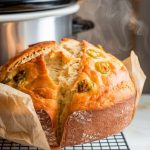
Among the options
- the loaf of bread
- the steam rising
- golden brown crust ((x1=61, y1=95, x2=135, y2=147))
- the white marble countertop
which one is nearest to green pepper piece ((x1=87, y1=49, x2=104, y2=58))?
the loaf of bread

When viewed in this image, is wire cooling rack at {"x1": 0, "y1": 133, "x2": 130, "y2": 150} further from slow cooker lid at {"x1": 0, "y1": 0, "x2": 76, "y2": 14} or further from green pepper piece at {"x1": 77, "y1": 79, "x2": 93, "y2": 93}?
slow cooker lid at {"x1": 0, "y1": 0, "x2": 76, "y2": 14}

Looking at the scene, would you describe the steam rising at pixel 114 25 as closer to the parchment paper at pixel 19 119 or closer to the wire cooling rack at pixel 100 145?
the wire cooling rack at pixel 100 145

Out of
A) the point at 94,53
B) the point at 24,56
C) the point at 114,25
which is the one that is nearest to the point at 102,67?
the point at 94,53

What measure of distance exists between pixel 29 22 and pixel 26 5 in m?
0.05

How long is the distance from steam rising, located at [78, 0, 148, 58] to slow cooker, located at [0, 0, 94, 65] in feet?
0.66

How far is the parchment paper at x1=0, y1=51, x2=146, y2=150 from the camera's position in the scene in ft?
2.05

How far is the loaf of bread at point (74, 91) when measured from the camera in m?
0.65

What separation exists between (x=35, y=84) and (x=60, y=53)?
0.09 metres

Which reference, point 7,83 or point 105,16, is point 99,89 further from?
point 105,16

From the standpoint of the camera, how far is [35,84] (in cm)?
67

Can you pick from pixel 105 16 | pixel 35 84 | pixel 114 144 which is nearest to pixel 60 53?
pixel 35 84

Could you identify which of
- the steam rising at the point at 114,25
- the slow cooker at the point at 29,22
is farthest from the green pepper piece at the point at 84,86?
the steam rising at the point at 114,25

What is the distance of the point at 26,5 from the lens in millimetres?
795

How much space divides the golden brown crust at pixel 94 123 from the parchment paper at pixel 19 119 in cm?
5
